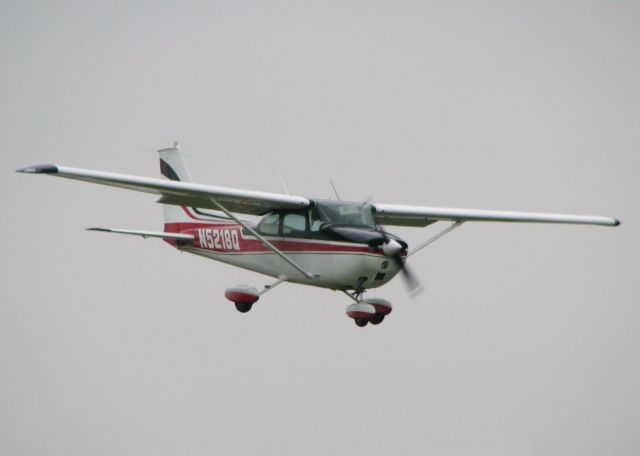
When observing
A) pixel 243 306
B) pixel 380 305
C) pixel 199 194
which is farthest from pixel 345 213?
pixel 243 306

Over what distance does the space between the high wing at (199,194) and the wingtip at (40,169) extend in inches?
30.6

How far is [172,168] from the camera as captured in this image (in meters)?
24.3

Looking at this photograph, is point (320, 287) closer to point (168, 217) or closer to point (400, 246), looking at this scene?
point (400, 246)

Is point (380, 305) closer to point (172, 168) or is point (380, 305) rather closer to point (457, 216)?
point (457, 216)

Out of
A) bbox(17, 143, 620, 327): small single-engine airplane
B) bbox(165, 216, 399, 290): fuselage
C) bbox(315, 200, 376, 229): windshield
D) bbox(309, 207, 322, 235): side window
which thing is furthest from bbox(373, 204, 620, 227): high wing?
bbox(165, 216, 399, 290): fuselage

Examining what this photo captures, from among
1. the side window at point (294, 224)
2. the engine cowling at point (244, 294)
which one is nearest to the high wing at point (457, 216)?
the side window at point (294, 224)

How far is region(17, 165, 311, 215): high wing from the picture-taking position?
19.0 m

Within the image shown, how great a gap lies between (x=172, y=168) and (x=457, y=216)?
6.46 meters

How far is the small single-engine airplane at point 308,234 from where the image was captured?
19578 mm

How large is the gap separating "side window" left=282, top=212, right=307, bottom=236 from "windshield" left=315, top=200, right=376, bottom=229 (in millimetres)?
422

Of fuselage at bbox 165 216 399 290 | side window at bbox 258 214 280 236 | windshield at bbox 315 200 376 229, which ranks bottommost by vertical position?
fuselage at bbox 165 216 399 290

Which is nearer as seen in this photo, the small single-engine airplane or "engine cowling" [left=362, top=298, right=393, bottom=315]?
the small single-engine airplane

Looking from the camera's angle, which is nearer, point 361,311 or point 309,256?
point 361,311

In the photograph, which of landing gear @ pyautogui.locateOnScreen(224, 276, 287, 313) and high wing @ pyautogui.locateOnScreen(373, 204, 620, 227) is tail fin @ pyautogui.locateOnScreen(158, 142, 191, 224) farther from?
high wing @ pyautogui.locateOnScreen(373, 204, 620, 227)
